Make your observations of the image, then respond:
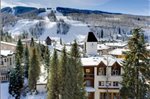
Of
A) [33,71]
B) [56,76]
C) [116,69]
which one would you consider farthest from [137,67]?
[33,71]

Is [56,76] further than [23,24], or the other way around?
[23,24]

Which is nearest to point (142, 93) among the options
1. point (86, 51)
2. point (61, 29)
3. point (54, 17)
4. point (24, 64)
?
point (24, 64)

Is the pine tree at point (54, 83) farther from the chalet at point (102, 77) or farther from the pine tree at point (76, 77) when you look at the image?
the pine tree at point (76, 77)

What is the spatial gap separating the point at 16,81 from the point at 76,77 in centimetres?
→ 276

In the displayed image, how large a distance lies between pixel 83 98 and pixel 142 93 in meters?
2.11

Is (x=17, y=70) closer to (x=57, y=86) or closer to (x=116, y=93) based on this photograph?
(x=57, y=86)

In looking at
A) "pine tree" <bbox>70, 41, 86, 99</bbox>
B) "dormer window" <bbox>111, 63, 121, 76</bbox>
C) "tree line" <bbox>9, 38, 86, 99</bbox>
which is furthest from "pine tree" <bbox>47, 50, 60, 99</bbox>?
"dormer window" <bbox>111, 63, 121, 76</bbox>

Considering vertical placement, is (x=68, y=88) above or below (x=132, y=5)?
below

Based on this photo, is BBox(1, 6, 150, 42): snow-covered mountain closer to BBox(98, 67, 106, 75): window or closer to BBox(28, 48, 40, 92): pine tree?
BBox(28, 48, 40, 92): pine tree

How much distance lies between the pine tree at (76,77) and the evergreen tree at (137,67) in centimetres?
187

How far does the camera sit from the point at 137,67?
385 centimetres

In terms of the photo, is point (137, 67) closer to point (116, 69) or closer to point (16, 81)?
point (116, 69)

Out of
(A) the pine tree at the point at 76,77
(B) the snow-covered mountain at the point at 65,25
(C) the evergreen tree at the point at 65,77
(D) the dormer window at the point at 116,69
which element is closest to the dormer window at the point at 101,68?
(D) the dormer window at the point at 116,69

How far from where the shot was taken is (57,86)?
7.19 meters
